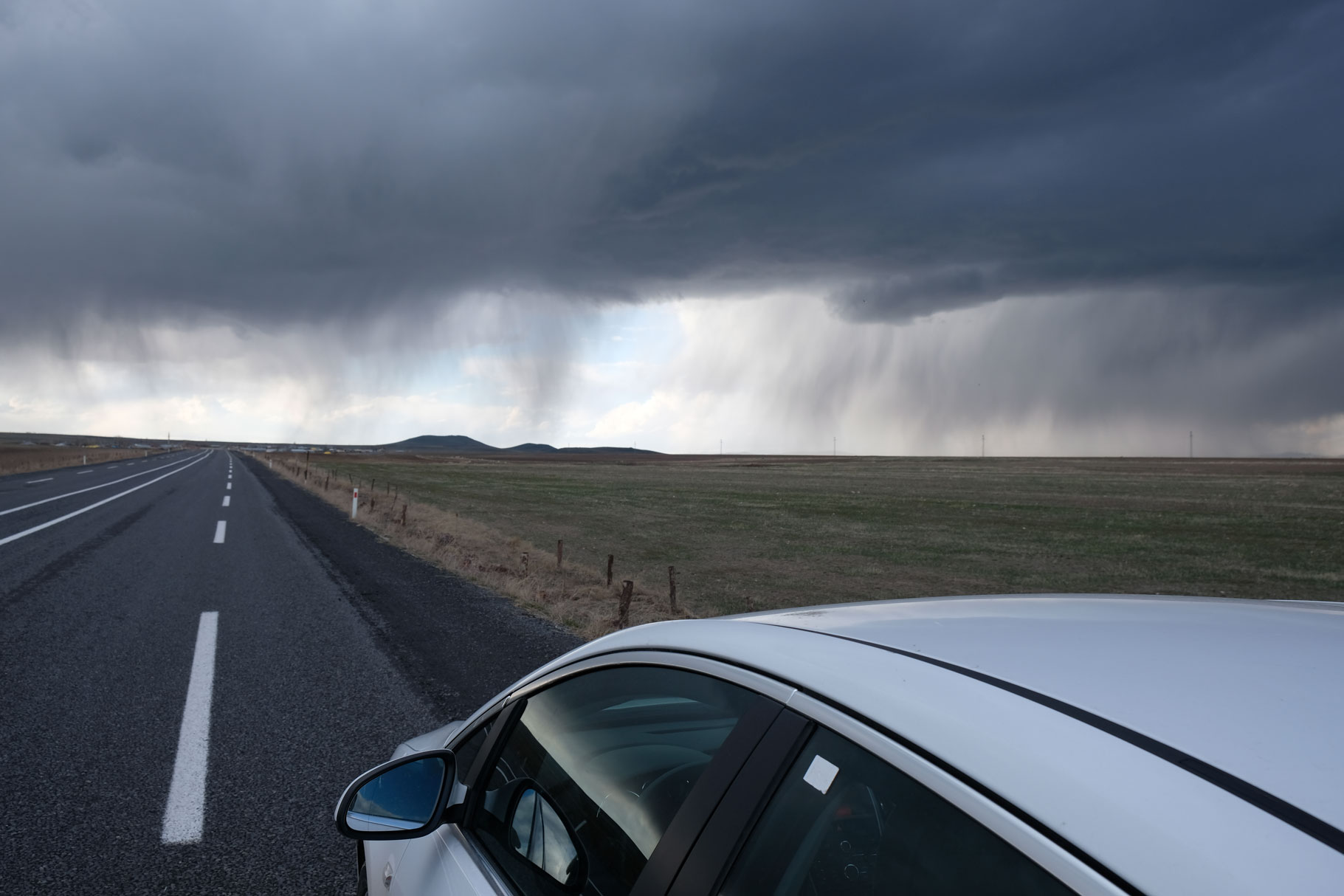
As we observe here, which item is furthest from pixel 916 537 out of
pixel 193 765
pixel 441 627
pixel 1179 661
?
pixel 1179 661

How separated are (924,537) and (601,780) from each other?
84.3ft

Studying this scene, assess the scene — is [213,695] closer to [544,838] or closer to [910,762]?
[544,838]

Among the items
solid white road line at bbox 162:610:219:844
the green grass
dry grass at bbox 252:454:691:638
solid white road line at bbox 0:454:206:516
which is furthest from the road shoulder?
solid white road line at bbox 0:454:206:516

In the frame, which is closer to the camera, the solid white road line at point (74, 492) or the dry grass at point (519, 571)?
the dry grass at point (519, 571)

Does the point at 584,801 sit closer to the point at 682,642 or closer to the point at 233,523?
the point at 682,642

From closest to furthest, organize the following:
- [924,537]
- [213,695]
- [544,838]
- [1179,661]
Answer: [1179,661] < [544,838] < [213,695] < [924,537]

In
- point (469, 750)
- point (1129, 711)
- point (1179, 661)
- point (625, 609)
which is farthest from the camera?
point (625, 609)

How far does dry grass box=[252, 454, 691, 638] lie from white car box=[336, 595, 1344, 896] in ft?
21.5

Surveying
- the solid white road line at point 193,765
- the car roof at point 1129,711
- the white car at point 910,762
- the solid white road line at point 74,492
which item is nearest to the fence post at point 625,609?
the solid white road line at point 193,765

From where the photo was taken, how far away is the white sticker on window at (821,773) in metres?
1.33

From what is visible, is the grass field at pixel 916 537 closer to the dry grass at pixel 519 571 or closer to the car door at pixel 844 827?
the dry grass at pixel 519 571

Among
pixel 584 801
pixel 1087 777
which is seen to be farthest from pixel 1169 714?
pixel 584 801

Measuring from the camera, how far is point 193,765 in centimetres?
472

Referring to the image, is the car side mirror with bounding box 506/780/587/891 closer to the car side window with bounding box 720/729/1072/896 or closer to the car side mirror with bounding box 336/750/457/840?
the car side mirror with bounding box 336/750/457/840
